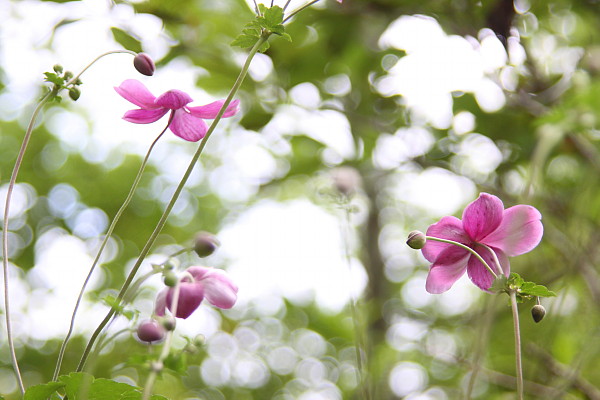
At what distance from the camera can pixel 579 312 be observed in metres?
1.77

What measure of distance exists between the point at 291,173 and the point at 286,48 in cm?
42

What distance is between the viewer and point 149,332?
44 cm

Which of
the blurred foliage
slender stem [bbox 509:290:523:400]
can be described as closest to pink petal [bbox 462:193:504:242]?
slender stem [bbox 509:290:523:400]

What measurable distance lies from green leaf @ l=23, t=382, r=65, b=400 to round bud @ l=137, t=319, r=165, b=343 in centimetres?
9

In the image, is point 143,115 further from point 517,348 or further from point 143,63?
point 517,348

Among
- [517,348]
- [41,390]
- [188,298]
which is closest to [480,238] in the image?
[517,348]

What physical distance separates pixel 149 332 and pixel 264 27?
0.25 m

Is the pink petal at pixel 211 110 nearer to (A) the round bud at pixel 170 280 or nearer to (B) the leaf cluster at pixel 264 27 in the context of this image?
(B) the leaf cluster at pixel 264 27

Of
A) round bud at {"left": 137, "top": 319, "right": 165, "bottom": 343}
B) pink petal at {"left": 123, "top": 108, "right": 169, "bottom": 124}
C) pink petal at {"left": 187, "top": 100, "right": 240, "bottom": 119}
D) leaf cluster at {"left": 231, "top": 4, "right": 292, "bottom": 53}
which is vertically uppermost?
leaf cluster at {"left": 231, "top": 4, "right": 292, "bottom": 53}

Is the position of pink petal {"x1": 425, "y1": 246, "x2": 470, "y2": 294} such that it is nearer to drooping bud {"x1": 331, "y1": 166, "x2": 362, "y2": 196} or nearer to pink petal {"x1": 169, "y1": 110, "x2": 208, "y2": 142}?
pink petal {"x1": 169, "y1": 110, "x2": 208, "y2": 142}

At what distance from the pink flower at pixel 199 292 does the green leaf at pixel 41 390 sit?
0.10 metres

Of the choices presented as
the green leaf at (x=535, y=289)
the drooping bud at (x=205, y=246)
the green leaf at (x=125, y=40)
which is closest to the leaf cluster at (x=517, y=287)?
the green leaf at (x=535, y=289)

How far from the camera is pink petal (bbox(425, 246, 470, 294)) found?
571mm

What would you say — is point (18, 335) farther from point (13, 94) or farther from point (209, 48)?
point (209, 48)
